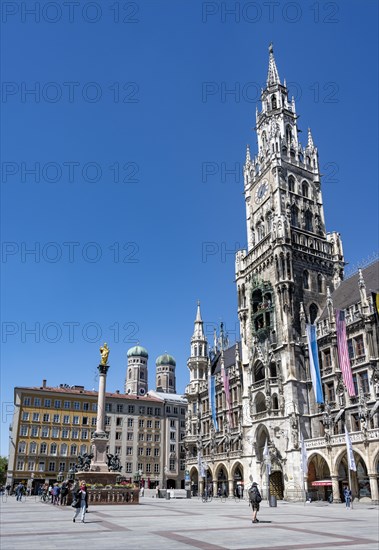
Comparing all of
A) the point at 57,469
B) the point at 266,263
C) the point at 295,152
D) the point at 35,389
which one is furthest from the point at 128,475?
the point at 295,152

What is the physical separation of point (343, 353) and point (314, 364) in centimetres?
477

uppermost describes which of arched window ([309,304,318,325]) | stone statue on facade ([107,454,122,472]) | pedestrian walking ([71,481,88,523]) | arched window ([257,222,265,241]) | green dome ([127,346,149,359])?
green dome ([127,346,149,359])

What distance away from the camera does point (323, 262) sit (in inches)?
2419

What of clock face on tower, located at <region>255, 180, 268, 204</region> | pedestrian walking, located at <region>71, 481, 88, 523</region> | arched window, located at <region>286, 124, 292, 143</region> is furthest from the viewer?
arched window, located at <region>286, 124, 292, 143</region>

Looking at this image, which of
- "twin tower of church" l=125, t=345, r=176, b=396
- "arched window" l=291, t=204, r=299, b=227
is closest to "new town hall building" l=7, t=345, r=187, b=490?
"arched window" l=291, t=204, r=299, b=227

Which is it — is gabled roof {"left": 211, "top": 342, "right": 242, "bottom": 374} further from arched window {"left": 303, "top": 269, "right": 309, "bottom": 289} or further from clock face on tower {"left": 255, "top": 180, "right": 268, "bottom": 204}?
clock face on tower {"left": 255, "top": 180, "right": 268, "bottom": 204}

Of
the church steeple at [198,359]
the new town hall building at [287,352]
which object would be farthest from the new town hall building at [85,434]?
the new town hall building at [287,352]

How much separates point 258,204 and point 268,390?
27479mm

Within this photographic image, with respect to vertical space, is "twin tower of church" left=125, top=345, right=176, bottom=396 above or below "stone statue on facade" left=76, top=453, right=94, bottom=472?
above

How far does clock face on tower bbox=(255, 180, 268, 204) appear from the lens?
68.1 metres

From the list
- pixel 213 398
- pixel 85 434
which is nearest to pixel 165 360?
pixel 85 434

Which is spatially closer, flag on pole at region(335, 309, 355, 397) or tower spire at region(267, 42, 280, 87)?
flag on pole at region(335, 309, 355, 397)

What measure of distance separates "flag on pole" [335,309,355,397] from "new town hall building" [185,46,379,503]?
1.01 meters

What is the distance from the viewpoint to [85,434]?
90.2m
